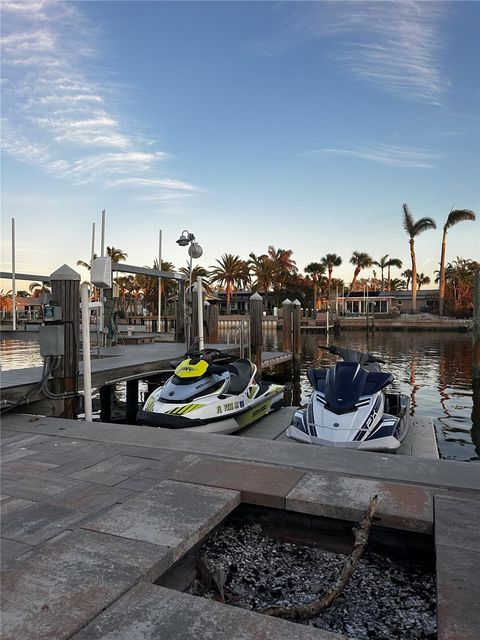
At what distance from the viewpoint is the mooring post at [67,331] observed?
23.2 ft

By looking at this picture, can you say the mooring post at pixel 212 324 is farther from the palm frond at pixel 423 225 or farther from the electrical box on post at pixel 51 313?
the palm frond at pixel 423 225

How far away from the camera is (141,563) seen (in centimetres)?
253

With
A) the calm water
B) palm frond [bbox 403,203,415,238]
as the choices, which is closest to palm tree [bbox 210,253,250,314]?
palm frond [bbox 403,203,415,238]

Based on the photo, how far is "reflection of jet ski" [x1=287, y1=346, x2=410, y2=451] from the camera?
558 cm

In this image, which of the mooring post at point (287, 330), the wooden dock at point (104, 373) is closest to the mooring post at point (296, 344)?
the mooring post at point (287, 330)

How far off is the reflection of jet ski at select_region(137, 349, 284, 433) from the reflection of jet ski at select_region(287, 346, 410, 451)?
1.20 m

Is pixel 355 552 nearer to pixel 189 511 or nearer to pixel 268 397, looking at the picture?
pixel 189 511

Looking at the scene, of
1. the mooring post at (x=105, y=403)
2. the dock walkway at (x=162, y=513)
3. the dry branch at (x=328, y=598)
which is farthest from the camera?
the mooring post at (x=105, y=403)

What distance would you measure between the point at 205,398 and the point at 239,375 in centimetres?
95

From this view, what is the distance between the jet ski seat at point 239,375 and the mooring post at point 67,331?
230 cm

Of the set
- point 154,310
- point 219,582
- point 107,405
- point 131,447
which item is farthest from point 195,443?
point 154,310

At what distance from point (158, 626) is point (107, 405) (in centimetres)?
786

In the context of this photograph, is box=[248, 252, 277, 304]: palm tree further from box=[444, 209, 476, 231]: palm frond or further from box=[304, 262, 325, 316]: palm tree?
box=[444, 209, 476, 231]: palm frond

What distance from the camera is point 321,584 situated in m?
2.79
